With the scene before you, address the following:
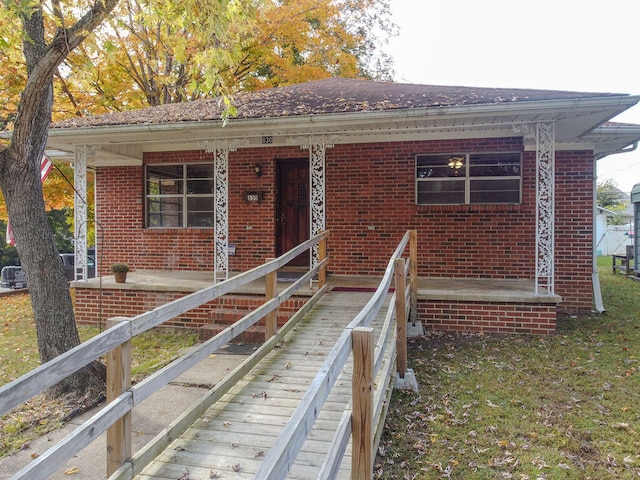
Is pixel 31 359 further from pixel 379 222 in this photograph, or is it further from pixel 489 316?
pixel 489 316

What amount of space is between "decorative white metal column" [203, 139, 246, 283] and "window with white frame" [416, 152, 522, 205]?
11.3 feet

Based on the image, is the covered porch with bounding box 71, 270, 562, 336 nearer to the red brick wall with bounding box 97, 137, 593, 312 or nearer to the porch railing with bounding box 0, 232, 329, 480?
the red brick wall with bounding box 97, 137, 593, 312

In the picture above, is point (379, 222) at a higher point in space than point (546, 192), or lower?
lower

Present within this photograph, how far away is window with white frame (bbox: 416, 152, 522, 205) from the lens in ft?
26.0

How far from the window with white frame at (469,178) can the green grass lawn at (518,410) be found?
2.81m

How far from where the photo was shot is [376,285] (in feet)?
23.6

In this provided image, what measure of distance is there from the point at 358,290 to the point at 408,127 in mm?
2616

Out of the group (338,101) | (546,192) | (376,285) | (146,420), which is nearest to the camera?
(146,420)

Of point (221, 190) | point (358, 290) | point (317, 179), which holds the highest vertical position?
point (317, 179)

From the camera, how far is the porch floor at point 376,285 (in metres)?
6.25

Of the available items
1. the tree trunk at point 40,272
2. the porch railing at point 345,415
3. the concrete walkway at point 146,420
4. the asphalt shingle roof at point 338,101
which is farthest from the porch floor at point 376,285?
the porch railing at point 345,415

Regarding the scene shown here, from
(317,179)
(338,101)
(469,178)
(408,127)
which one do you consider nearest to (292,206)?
(317,179)

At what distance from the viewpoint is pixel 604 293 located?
972cm

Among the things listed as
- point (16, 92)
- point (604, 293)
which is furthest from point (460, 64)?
point (16, 92)
